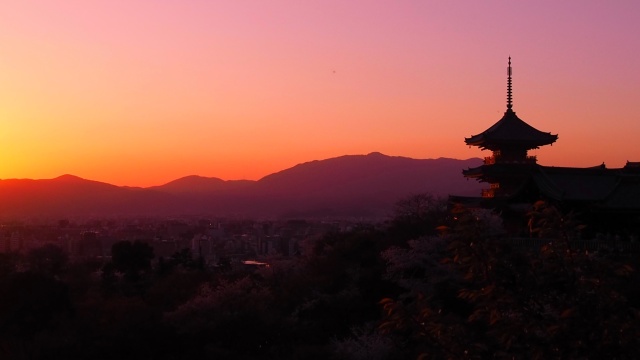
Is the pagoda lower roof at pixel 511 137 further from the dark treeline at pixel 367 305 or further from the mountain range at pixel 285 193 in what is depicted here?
the mountain range at pixel 285 193

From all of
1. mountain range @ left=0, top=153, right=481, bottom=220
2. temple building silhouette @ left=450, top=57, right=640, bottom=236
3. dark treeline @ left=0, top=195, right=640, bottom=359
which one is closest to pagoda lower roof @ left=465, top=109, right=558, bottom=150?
temple building silhouette @ left=450, top=57, right=640, bottom=236

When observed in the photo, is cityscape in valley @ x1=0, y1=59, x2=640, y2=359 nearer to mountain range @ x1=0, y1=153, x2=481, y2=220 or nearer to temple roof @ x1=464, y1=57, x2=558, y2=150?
temple roof @ x1=464, y1=57, x2=558, y2=150

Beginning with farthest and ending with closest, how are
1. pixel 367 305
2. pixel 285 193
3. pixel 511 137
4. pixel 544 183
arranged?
pixel 285 193
pixel 511 137
pixel 544 183
pixel 367 305

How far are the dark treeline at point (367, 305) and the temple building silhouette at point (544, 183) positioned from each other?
7.93 ft

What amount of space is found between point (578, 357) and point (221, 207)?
18533 centimetres

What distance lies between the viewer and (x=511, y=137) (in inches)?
1501

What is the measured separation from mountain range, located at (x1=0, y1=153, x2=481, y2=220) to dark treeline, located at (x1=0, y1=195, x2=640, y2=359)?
397ft

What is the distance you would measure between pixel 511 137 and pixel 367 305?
16796mm

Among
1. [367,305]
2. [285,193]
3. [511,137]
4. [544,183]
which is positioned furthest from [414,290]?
[285,193]

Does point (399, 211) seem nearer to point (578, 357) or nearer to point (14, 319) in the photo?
point (14, 319)

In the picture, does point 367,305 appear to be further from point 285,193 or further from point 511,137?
point 285,193

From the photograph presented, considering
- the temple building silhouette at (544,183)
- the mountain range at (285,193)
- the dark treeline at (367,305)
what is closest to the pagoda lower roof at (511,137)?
the temple building silhouette at (544,183)

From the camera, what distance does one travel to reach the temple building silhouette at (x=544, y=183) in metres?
26.8

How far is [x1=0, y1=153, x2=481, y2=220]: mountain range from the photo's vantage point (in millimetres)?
161875
